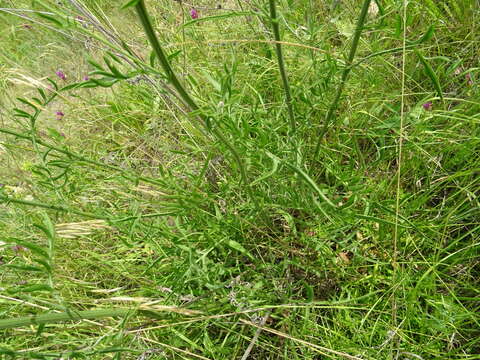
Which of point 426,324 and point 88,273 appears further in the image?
point 88,273

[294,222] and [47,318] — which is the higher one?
[47,318]

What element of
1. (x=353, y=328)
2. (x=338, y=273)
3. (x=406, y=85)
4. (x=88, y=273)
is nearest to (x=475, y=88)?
(x=406, y=85)

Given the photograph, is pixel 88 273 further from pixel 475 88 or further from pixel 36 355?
pixel 475 88

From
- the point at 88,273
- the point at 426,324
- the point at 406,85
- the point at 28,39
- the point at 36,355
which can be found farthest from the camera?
the point at 28,39

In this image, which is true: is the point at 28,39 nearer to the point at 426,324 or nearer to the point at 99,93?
the point at 99,93

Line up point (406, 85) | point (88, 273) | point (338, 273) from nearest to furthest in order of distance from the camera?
point (338, 273)
point (406, 85)
point (88, 273)

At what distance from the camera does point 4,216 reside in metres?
1.75

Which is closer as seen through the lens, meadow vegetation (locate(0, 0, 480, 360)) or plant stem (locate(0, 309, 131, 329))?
plant stem (locate(0, 309, 131, 329))

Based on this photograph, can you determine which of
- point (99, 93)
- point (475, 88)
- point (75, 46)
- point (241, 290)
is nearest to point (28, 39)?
point (75, 46)

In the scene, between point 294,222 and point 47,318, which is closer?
point 47,318

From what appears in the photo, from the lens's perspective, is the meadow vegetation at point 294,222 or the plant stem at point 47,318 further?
the meadow vegetation at point 294,222

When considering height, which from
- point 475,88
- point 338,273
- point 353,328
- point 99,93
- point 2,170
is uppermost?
point 99,93

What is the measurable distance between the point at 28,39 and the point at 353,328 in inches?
148

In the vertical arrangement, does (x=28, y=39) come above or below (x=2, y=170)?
above
